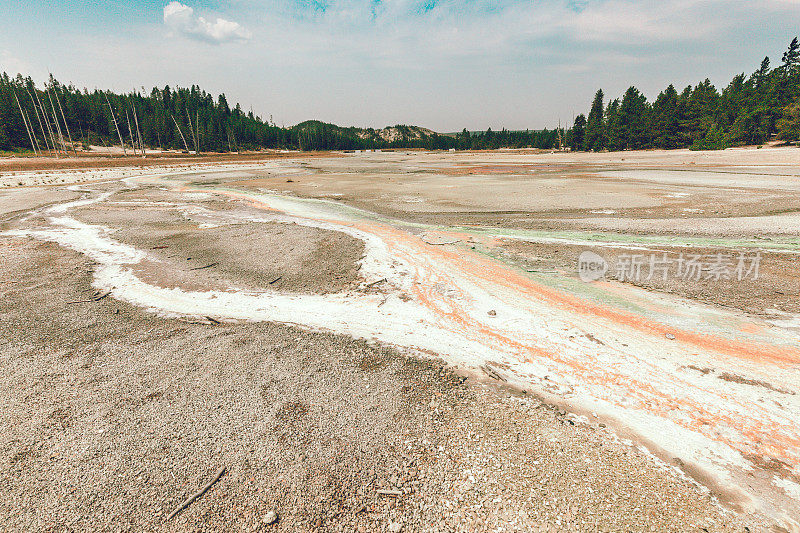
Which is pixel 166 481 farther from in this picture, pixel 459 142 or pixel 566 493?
pixel 459 142

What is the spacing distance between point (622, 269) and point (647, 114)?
86491 mm

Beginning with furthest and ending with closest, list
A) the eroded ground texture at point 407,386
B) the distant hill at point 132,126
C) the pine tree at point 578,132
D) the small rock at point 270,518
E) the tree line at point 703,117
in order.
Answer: the pine tree at point 578,132
the distant hill at point 132,126
the tree line at point 703,117
the eroded ground texture at point 407,386
the small rock at point 270,518

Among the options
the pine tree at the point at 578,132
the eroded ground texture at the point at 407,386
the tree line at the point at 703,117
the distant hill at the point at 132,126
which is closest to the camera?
the eroded ground texture at the point at 407,386

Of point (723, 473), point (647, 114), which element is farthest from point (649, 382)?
point (647, 114)

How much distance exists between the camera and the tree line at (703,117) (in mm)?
56844

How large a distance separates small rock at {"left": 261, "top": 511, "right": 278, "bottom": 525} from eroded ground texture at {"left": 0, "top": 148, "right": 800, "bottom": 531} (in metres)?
0.04

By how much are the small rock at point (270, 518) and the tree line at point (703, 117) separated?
7853 centimetres

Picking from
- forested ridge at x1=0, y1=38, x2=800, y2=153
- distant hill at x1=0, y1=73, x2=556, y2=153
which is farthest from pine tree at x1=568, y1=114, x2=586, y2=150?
distant hill at x1=0, y1=73, x2=556, y2=153

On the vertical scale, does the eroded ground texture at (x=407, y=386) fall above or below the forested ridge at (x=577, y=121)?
below

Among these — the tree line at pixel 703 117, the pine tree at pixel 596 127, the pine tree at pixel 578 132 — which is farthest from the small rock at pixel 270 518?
the pine tree at pixel 578 132

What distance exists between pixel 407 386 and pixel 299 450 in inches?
62.5

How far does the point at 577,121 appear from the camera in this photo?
97.1 metres

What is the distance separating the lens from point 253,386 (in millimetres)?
4496

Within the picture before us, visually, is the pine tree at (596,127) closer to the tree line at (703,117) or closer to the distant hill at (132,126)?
the tree line at (703,117)
